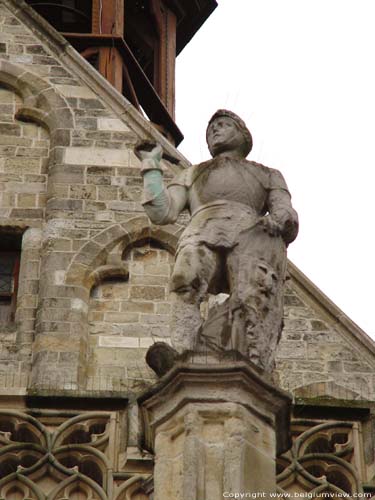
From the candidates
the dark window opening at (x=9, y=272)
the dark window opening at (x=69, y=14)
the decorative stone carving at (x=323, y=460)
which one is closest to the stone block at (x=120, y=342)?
the dark window opening at (x=9, y=272)

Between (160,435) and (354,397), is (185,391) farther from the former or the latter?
(354,397)

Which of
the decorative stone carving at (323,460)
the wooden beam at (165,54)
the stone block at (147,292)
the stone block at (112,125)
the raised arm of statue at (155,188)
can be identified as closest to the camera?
the raised arm of statue at (155,188)

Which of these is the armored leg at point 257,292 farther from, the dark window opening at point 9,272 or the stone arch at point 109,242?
the dark window opening at point 9,272

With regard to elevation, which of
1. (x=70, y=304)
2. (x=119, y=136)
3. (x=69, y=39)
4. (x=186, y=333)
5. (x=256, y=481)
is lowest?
(x=256, y=481)

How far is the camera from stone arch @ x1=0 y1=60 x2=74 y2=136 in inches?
712

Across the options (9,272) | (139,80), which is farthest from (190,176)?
(139,80)

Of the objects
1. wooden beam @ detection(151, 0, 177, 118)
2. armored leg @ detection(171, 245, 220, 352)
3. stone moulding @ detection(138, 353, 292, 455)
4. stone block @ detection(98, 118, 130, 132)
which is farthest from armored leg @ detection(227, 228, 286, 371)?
wooden beam @ detection(151, 0, 177, 118)

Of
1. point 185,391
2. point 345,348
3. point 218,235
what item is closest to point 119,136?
point 345,348

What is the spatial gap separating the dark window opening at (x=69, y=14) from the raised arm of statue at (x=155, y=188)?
863cm

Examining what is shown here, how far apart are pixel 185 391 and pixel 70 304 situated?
3.35 meters

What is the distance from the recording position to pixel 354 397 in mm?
16188

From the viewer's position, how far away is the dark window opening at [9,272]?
1694 cm

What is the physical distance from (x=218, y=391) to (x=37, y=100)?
5.48 metres

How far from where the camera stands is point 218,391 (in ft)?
43.8
